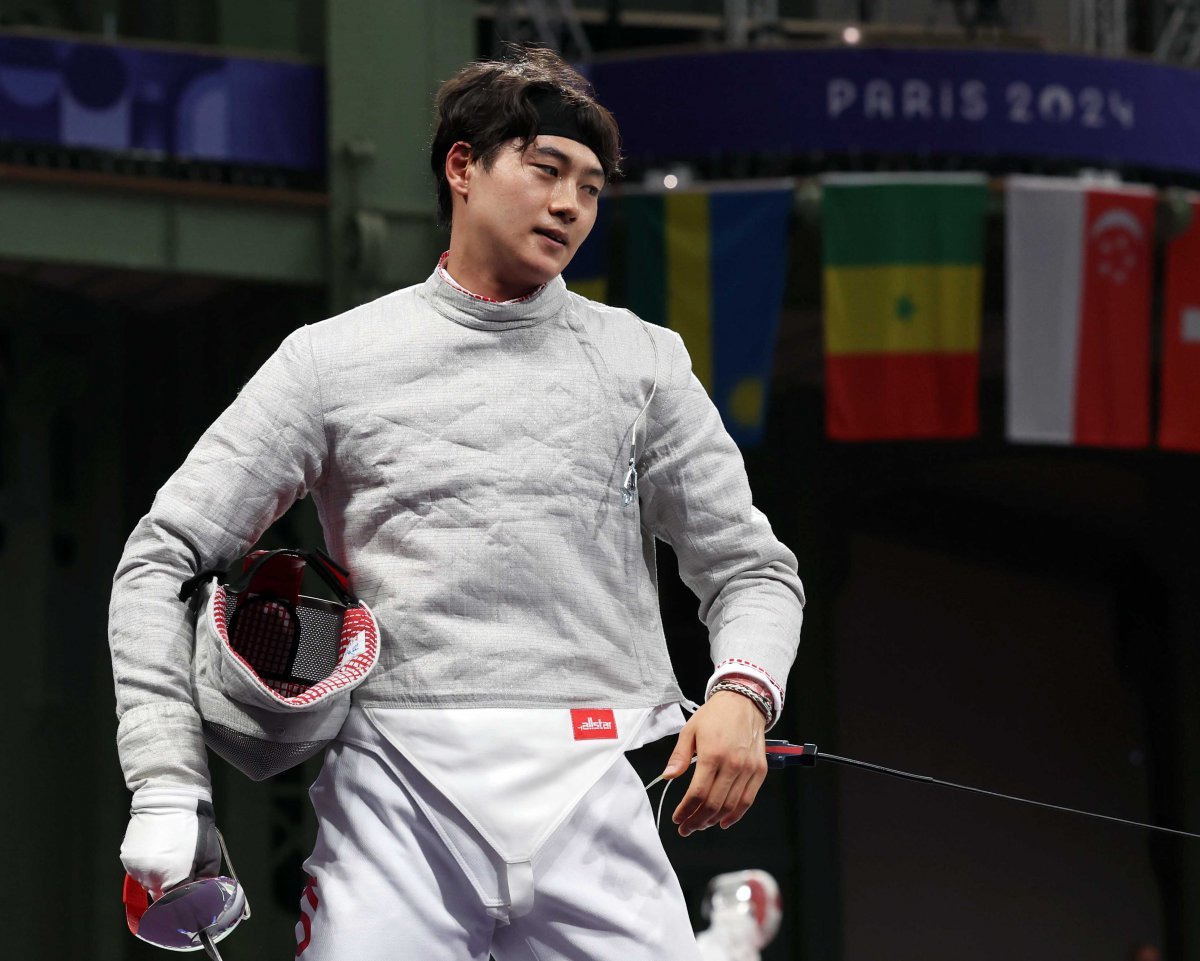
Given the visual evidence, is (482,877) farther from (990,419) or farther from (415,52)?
(990,419)

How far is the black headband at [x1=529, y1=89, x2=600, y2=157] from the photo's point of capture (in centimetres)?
255

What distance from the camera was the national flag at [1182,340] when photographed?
386 inches

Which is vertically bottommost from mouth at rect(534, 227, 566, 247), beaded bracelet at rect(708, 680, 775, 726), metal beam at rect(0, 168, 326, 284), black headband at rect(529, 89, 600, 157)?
beaded bracelet at rect(708, 680, 775, 726)

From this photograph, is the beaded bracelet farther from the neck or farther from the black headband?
the black headband

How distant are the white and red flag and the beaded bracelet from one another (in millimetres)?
7333

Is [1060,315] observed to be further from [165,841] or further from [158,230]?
[165,841]

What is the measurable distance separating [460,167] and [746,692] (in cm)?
83

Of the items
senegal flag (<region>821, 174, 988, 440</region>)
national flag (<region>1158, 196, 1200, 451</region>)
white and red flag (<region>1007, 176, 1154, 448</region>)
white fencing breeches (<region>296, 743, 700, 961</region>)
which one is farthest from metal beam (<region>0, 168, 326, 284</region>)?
white fencing breeches (<region>296, 743, 700, 961</region>)

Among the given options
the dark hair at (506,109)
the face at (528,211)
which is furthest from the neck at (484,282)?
the dark hair at (506,109)

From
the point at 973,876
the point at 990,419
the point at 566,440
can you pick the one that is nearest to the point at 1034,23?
the point at 990,419

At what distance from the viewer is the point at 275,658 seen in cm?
242

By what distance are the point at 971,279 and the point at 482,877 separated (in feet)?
24.9

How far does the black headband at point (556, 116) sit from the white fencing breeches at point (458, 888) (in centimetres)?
84

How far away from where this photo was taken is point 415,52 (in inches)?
396
